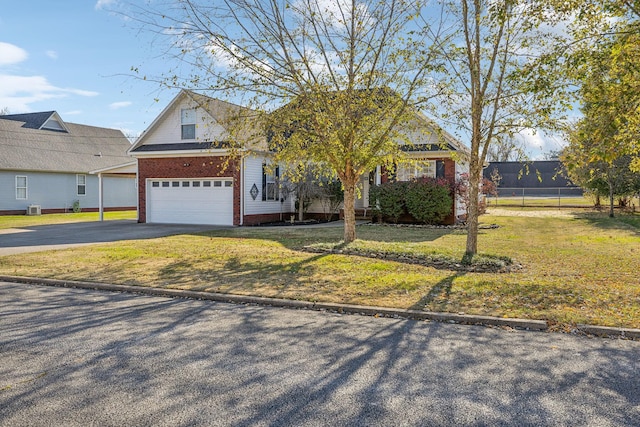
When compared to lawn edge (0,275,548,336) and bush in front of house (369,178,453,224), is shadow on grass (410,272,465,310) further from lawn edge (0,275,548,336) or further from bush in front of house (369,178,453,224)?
bush in front of house (369,178,453,224)

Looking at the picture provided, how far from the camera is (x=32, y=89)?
2356 cm

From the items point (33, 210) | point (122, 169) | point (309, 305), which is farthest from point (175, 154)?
point (309, 305)

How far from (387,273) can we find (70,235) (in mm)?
12149

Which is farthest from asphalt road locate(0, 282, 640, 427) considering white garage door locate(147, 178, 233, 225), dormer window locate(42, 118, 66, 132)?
dormer window locate(42, 118, 66, 132)

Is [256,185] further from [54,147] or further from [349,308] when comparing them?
[54,147]

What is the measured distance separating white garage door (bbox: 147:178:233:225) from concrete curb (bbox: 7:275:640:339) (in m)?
11.6

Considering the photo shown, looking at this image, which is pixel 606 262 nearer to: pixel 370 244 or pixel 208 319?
pixel 370 244

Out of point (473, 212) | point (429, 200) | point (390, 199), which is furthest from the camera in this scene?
point (390, 199)

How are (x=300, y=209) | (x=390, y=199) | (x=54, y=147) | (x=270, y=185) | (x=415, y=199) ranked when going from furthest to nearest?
1. (x=54, y=147)
2. (x=300, y=209)
3. (x=270, y=185)
4. (x=390, y=199)
5. (x=415, y=199)

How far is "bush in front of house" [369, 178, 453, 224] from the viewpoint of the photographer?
19.4 metres

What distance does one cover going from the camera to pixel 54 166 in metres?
29.2

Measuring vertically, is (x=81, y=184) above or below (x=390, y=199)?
above

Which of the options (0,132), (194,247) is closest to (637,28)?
(194,247)

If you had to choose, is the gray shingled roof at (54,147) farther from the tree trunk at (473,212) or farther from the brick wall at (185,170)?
the tree trunk at (473,212)
